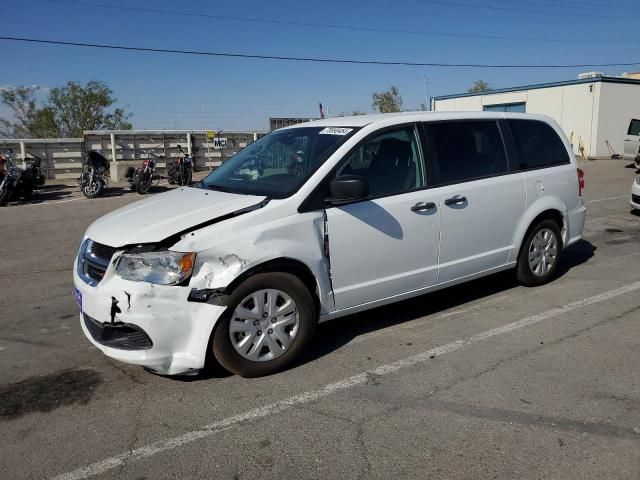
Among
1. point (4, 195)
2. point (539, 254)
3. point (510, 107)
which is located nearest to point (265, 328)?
point (539, 254)

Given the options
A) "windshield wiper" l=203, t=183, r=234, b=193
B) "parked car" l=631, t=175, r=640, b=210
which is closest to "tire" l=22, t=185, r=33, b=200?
"windshield wiper" l=203, t=183, r=234, b=193

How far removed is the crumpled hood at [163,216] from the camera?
3.75 metres

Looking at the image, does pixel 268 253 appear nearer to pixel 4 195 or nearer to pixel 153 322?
pixel 153 322

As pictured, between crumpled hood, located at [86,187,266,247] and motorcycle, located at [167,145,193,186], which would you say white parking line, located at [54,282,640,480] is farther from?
motorcycle, located at [167,145,193,186]

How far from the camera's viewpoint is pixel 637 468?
2.84 meters

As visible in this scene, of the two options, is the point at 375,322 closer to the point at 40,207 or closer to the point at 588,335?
the point at 588,335

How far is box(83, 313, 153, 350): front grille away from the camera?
12.1ft

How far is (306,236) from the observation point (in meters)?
4.01

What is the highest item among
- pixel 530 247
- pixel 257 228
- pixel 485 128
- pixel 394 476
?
pixel 485 128

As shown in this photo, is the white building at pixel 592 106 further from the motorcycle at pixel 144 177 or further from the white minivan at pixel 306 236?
the white minivan at pixel 306 236

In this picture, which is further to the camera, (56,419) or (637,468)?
(56,419)

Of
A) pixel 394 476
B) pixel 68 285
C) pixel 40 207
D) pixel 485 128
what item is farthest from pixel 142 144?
pixel 394 476

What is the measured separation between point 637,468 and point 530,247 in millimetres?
3069

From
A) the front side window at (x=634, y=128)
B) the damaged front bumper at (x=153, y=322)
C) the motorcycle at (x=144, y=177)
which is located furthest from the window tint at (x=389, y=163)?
the front side window at (x=634, y=128)
